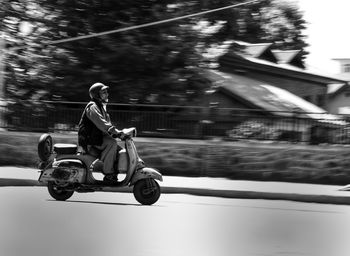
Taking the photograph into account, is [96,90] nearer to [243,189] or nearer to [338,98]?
[243,189]

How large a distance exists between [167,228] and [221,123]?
8.70m

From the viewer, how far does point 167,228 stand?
820 centimetres

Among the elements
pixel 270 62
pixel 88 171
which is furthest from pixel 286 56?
pixel 88 171

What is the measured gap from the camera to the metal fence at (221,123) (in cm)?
1617

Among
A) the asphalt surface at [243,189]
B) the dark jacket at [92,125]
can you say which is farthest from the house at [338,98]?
the dark jacket at [92,125]

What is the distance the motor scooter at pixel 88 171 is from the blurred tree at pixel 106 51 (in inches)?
370

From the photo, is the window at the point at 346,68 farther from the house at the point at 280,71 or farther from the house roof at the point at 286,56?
the house roof at the point at 286,56

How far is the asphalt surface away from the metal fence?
1833 mm

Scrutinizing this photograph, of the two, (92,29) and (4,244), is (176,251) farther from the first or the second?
(92,29)

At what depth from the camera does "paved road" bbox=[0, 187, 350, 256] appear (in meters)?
6.87

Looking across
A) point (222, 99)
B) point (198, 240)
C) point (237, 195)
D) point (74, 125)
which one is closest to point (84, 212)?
point (198, 240)

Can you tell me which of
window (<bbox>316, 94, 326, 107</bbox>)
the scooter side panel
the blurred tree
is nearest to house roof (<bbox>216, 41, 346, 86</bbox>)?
window (<bbox>316, 94, 326, 107</bbox>)

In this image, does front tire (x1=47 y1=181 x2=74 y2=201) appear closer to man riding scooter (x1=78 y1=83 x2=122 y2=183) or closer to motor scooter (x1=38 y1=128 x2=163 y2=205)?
motor scooter (x1=38 y1=128 x2=163 y2=205)

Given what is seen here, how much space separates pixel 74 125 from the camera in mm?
17531
